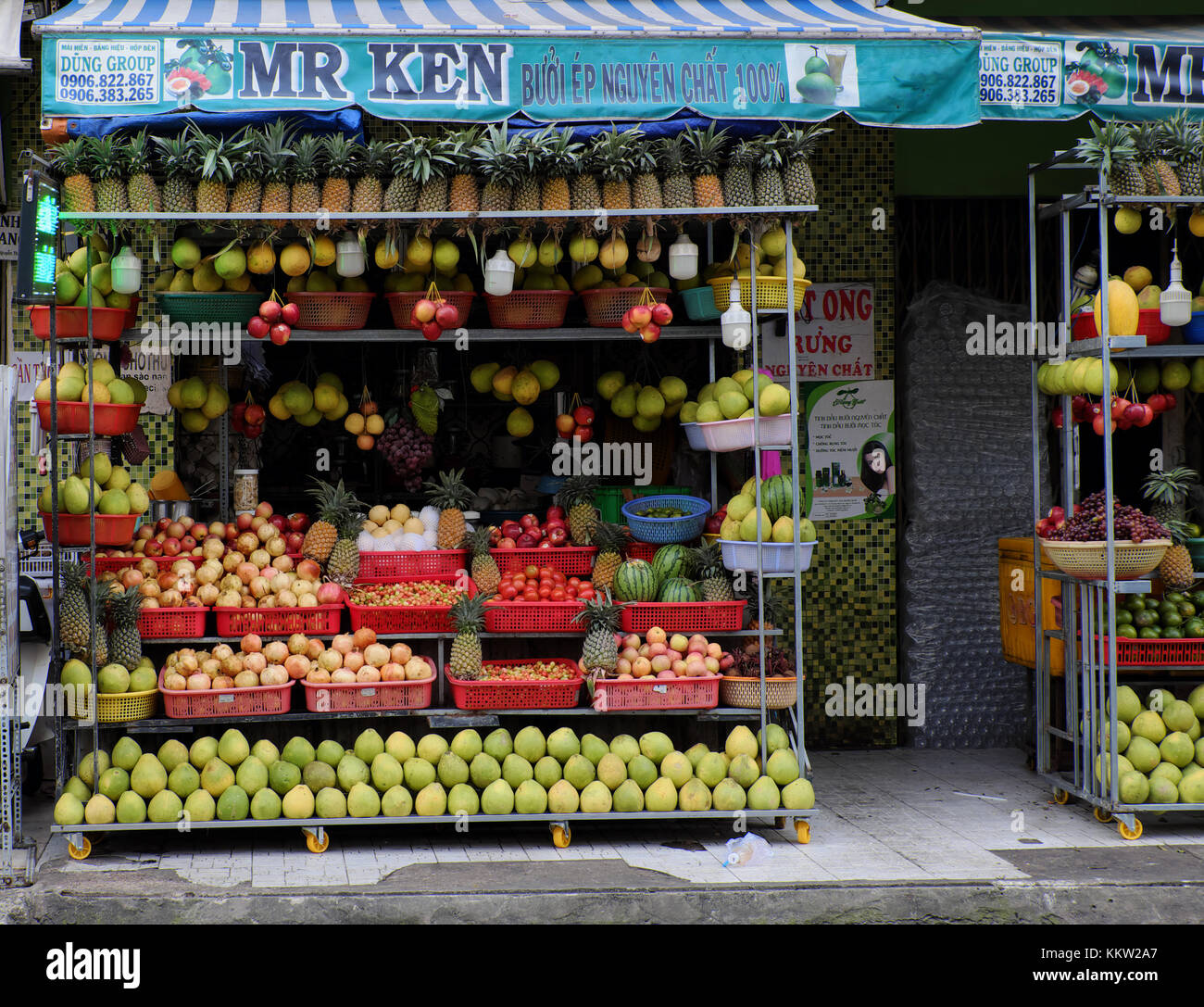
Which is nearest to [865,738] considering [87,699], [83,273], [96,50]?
[87,699]

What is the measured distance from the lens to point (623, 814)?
682 cm

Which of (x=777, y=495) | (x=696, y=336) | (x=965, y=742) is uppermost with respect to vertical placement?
(x=696, y=336)

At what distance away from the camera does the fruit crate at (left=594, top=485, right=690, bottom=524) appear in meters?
8.38

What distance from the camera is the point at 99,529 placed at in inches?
277

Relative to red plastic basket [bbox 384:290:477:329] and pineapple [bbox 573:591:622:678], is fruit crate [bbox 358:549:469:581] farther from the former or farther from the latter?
red plastic basket [bbox 384:290:477:329]

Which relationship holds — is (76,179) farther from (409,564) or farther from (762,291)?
(762,291)

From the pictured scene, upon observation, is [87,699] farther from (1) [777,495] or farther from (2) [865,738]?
(2) [865,738]

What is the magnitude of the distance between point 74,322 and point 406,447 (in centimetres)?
221

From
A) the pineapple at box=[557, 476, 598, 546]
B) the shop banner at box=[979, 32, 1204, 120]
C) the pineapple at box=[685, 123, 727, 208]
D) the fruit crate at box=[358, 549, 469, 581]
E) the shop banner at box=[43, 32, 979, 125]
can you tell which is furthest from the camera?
the pineapple at box=[557, 476, 598, 546]

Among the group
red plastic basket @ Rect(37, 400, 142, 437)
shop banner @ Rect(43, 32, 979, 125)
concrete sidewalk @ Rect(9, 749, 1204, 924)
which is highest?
shop banner @ Rect(43, 32, 979, 125)

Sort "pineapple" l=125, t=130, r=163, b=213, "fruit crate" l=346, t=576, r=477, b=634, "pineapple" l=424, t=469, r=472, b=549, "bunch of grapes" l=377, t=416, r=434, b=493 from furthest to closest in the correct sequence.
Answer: "bunch of grapes" l=377, t=416, r=434, b=493, "pineapple" l=424, t=469, r=472, b=549, "fruit crate" l=346, t=576, r=477, b=634, "pineapple" l=125, t=130, r=163, b=213

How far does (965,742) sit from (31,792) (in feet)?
21.5

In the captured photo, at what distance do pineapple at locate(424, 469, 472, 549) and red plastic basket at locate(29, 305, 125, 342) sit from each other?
210cm

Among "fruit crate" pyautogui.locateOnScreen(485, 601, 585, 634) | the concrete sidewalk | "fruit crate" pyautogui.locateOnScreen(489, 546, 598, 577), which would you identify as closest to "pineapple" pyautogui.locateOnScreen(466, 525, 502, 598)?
"fruit crate" pyautogui.locateOnScreen(489, 546, 598, 577)
